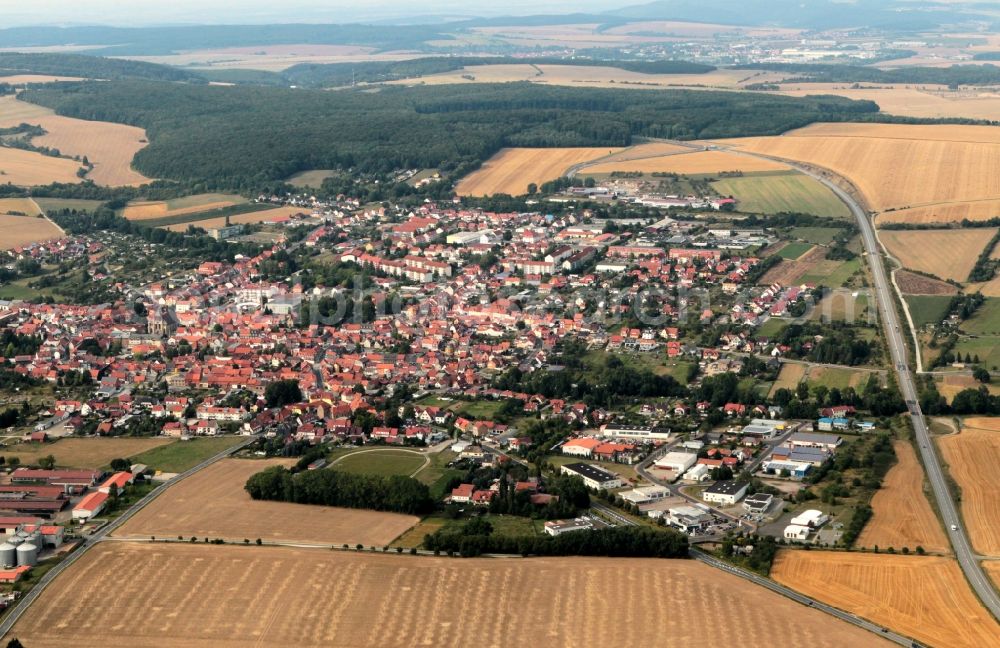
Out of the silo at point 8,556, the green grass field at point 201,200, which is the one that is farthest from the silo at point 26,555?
the green grass field at point 201,200

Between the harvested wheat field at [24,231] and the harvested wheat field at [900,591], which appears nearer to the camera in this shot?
the harvested wheat field at [900,591]

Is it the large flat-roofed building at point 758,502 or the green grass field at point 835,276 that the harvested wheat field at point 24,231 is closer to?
the green grass field at point 835,276

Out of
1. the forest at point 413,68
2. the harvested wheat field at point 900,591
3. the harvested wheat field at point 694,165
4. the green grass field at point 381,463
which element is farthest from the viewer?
the forest at point 413,68

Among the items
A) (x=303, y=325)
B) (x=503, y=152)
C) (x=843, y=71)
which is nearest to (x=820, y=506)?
(x=303, y=325)

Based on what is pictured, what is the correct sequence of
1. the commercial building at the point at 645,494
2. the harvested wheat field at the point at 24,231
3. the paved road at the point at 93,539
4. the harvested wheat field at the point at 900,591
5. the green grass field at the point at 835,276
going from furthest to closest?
the harvested wheat field at the point at 24,231 < the green grass field at the point at 835,276 < the commercial building at the point at 645,494 < the paved road at the point at 93,539 < the harvested wheat field at the point at 900,591

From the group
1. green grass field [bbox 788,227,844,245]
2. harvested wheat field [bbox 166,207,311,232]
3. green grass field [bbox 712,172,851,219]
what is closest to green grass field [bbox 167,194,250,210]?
harvested wheat field [bbox 166,207,311,232]

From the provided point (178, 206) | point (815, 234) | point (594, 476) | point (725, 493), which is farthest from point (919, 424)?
point (178, 206)

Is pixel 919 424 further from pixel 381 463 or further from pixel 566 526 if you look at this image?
pixel 381 463

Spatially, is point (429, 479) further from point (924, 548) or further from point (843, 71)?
point (843, 71)
